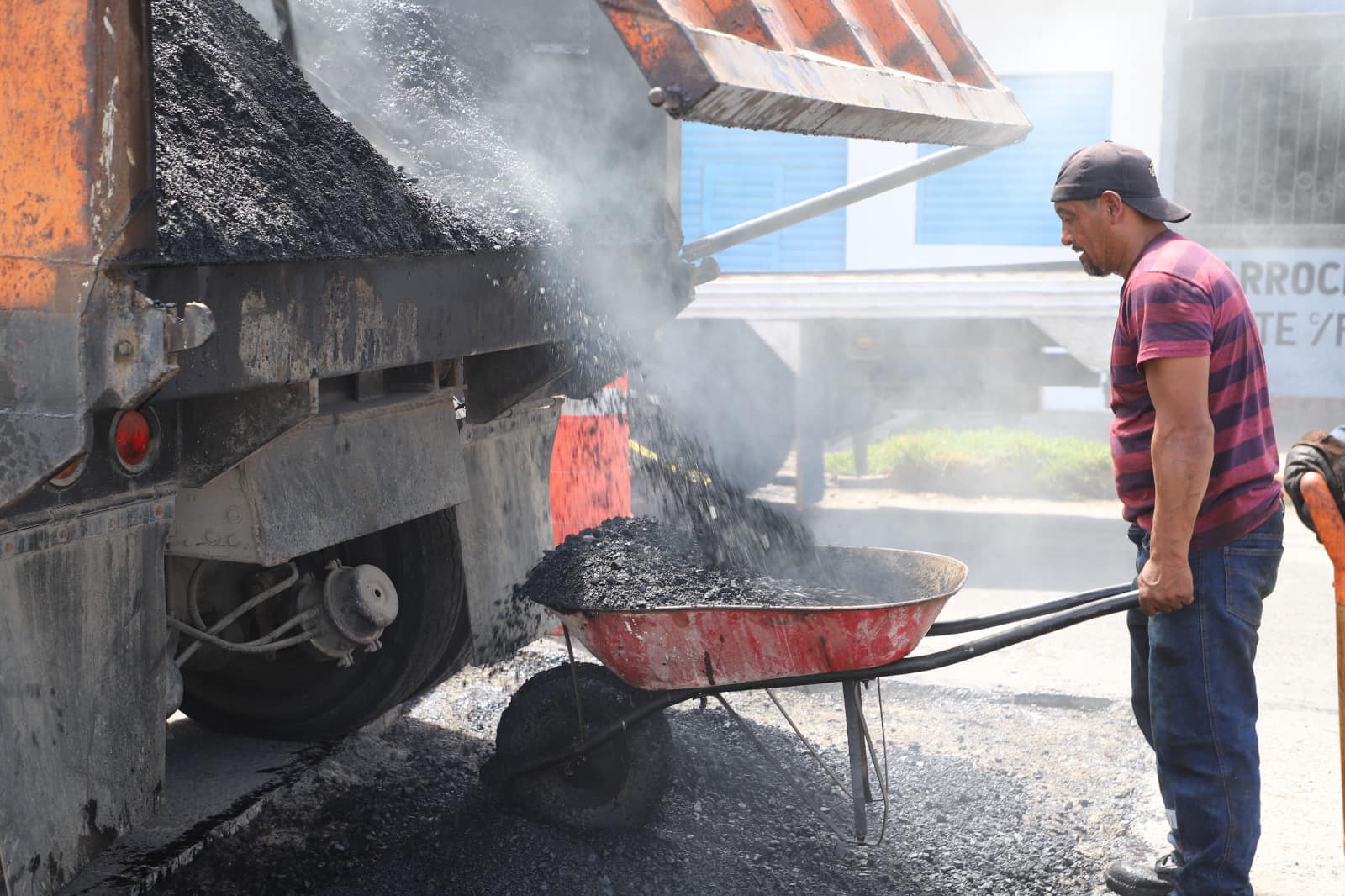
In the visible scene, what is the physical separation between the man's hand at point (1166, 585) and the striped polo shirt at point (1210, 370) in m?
0.14

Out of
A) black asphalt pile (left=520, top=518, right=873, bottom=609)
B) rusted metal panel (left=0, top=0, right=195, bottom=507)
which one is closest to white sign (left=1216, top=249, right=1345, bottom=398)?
black asphalt pile (left=520, top=518, right=873, bottom=609)

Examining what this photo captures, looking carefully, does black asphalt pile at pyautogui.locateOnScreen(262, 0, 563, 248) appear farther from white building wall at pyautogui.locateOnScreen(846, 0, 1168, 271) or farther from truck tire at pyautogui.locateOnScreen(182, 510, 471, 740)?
white building wall at pyautogui.locateOnScreen(846, 0, 1168, 271)

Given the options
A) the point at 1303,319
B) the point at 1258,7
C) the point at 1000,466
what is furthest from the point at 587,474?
the point at 1258,7

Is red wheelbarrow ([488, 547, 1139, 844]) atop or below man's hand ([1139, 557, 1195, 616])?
below

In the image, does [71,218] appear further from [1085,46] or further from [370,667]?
[1085,46]

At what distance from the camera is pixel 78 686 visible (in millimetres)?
2352

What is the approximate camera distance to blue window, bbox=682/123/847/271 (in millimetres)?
10734

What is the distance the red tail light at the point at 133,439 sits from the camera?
2.36 m

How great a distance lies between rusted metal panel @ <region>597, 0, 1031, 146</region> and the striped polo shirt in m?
0.73

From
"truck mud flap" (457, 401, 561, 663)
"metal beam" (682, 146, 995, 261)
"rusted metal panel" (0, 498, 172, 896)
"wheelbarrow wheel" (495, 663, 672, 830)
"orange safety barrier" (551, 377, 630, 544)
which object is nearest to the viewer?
"rusted metal panel" (0, 498, 172, 896)

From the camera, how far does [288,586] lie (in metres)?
3.41

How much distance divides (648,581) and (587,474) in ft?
8.37

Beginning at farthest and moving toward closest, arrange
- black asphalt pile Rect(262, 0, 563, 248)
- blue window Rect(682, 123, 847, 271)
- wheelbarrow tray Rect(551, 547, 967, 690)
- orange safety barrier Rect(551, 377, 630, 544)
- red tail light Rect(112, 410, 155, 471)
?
1. blue window Rect(682, 123, 847, 271)
2. orange safety barrier Rect(551, 377, 630, 544)
3. black asphalt pile Rect(262, 0, 563, 248)
4. wheelbarrow tray Rect(551, 547, 967, 690)
5. red tail light Rect(112, 410, 155, 471)

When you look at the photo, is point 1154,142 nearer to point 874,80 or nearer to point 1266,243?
point 1266,243
